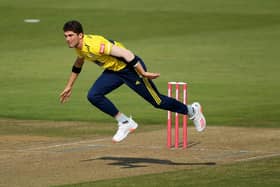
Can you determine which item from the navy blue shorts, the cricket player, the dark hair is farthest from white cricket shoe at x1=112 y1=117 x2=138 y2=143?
the dark hair

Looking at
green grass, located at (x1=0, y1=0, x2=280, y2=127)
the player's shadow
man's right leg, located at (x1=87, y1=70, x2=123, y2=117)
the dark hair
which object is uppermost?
green grass, located at (x1=0, y1=0, x2=280, y2=127)

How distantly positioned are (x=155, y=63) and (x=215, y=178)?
2090 centimetres

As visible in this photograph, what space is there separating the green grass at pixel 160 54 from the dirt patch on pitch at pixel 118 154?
271 cm

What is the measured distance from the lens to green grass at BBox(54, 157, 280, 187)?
49.6 ft

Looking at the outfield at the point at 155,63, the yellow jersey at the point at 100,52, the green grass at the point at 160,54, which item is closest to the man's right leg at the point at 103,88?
the yellow jersey at the point at 100,52

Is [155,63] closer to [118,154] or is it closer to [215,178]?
[118,154]

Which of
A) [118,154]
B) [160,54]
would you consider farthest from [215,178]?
[160,54]

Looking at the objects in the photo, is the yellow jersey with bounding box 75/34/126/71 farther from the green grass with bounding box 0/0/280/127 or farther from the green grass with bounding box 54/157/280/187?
the green grass with bounding box 0/0/280/127

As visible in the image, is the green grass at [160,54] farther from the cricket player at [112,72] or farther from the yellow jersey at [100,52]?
the yellow jersey at [100,52]

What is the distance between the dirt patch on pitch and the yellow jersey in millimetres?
1656

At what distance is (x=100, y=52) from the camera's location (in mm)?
16750

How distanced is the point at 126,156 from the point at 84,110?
784 centimetres

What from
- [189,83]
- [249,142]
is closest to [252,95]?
[189,83]

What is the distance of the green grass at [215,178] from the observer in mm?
15109
